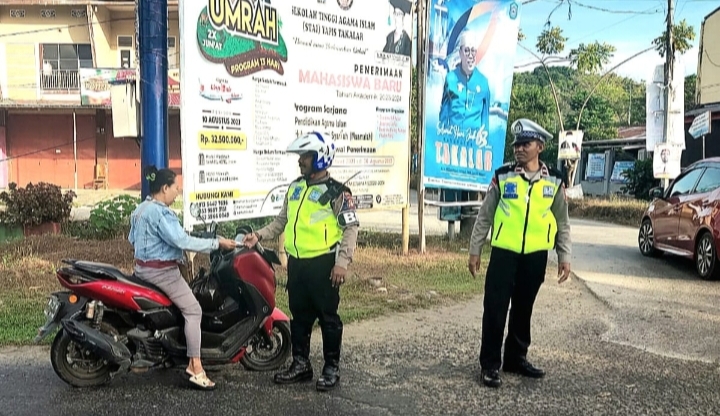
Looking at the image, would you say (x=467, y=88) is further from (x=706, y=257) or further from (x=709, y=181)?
(x=706, y=257)

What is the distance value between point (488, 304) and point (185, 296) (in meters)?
2.09

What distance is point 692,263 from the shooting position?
35.2ft

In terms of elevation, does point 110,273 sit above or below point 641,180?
below

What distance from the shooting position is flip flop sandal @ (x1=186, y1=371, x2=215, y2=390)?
4.59 meters

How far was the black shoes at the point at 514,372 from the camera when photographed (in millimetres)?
4824

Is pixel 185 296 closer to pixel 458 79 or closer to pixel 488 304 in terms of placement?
pixel 488 304

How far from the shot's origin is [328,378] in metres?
4.73

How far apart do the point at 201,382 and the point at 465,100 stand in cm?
775

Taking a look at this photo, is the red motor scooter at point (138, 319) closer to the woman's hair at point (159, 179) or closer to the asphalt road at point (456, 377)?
the asphalt road at point (456, 377)

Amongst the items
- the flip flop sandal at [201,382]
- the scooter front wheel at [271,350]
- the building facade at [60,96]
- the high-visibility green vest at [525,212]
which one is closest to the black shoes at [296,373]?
the scooter front wheel at [271,350]

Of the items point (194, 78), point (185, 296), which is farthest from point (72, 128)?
point (185, 296)

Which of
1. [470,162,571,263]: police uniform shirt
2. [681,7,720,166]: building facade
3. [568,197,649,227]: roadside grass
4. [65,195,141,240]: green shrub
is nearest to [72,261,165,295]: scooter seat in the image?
[470,162,571,263]: police uniform shirt

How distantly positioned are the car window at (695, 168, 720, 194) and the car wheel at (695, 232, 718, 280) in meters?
0.73

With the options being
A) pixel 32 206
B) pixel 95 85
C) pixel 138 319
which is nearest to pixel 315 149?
pixel 138 319
